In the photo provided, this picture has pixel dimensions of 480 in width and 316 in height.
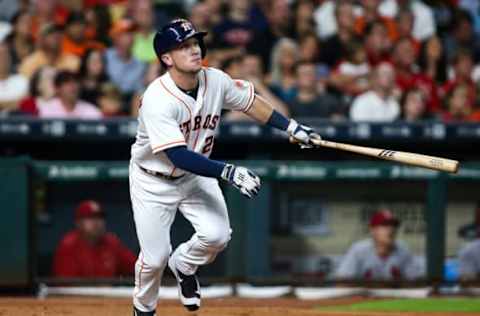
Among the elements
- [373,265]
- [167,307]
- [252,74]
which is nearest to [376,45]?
[252,74]

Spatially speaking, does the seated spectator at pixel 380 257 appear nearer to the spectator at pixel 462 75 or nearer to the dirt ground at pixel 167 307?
the dirt ground at pixel 167 307

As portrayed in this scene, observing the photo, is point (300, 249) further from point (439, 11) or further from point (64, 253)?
point (439, 11)

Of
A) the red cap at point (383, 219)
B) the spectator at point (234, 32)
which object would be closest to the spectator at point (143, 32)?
the spectator at point (234, 32)

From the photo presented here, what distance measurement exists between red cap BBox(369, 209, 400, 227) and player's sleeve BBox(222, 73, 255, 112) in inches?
132

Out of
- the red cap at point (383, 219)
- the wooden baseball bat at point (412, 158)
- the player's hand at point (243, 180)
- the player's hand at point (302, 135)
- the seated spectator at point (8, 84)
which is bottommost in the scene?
the red cap at point (383, 219)

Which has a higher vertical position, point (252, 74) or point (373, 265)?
point (252, 74)

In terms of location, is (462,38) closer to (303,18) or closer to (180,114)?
(303,18)

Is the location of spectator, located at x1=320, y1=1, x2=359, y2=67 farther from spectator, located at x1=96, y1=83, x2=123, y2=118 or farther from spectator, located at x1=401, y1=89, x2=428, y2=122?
spectator, located at x1=96, y1=83, x2=123, y2=118

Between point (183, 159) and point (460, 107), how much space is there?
506 centimetres

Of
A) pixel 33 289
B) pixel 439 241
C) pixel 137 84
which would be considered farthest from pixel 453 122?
pixel 33 289

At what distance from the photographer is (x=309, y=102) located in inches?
435

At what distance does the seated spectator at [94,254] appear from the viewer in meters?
10.6

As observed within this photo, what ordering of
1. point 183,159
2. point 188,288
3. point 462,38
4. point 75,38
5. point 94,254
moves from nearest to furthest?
point 183,159, point 188,288, point 94,254, point 75,38, point 462,38

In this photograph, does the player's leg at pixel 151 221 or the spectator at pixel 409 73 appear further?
the spectator at pixel 409 73
